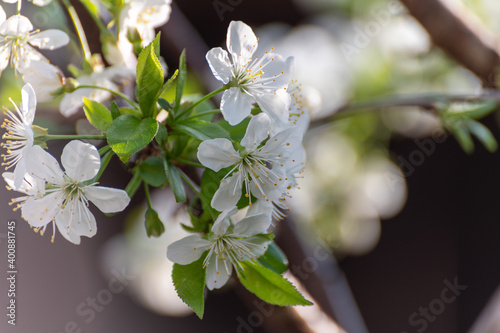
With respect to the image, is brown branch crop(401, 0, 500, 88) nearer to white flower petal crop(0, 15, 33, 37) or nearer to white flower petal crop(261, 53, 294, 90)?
white flower petal crop(261, 53, 294, 90)

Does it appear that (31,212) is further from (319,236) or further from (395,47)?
(395,47)

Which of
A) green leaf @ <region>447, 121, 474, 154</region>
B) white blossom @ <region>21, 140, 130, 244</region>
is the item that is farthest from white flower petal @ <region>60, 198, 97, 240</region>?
green leaf @ <region>447, 121, 474, 154</region>

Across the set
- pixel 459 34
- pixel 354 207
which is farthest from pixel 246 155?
pixel 354 207

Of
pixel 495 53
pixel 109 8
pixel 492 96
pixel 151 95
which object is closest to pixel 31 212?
pixel 151 95

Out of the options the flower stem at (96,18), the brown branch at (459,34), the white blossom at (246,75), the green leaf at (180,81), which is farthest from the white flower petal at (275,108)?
the brown branch at (459,34)

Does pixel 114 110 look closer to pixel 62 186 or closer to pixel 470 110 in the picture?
pixel 62 186
